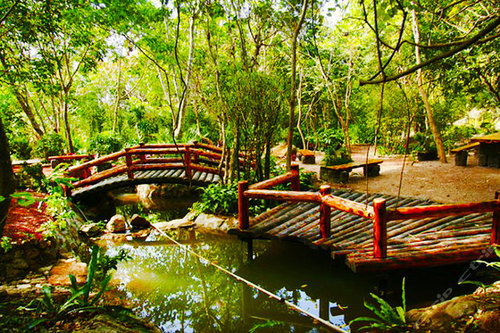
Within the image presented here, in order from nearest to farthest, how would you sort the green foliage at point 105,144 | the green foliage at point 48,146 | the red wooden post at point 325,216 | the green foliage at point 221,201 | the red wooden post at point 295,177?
the red wooden post at point 325,216, the red wooden post at point 295,177, the green foliage at point 221,201, the green foliage at point 105,144, the green foliage at point 48,146

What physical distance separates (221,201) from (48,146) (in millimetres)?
10279

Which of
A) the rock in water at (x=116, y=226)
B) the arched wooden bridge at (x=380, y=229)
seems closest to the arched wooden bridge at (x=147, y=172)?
the rock in water at (x=116, y=226)

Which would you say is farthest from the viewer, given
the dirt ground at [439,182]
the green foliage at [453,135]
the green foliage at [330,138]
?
the green foliage at [330,138]

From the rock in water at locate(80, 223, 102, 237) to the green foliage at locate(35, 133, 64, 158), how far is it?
7.82m

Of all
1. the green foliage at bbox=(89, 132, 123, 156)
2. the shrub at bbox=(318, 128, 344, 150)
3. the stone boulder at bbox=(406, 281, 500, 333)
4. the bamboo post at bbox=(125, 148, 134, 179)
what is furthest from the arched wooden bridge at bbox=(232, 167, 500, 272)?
the shrub at bbox=(318, 128, 344, 150)

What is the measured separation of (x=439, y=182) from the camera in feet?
27.0

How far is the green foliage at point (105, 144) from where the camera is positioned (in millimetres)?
12281

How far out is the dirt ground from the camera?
6.98 meters

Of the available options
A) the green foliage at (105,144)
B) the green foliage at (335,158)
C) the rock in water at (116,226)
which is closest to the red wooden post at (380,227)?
the green foliage at (335,158)

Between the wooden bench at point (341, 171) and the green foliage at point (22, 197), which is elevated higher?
the green foliage at point (22, 197)

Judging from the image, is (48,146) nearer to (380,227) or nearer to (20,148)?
(20,148)

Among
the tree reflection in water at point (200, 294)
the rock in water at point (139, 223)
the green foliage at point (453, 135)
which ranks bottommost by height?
the tree reflection in water at point (200, 294)

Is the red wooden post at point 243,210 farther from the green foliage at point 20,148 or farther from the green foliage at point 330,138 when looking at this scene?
the green foliage at point 20,148

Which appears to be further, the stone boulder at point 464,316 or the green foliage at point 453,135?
the green foliage at point 453,135
